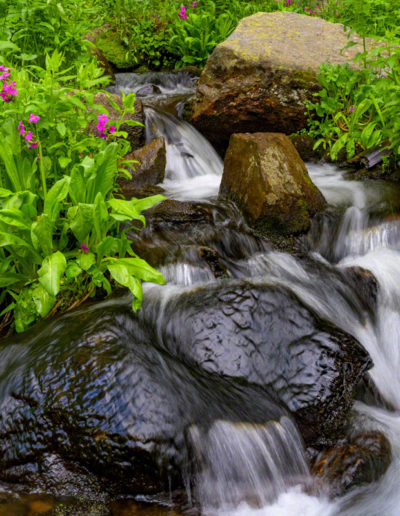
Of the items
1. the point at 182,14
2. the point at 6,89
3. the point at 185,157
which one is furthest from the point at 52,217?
the point at 182,14

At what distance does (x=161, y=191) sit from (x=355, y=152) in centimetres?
232

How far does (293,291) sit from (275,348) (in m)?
0.56

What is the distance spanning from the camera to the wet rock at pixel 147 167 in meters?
5.48

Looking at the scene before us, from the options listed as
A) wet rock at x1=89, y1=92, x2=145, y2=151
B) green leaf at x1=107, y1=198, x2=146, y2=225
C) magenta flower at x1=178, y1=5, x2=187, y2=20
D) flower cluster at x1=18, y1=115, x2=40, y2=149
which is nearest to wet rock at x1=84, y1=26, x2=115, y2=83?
magenta flower at x1=178, y1=5, x2=187, y2=20

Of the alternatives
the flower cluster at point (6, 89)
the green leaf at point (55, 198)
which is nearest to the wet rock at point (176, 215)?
the green leaf at point (55, 198)

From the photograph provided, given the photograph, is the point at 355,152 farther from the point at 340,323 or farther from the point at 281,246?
the point at 340,323

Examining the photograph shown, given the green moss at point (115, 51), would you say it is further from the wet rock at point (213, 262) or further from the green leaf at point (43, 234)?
the green leaf at point (43, 234)

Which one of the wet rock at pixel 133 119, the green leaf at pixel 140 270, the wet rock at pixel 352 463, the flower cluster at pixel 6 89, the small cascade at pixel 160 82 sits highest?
the small cascade at pixel 160 82

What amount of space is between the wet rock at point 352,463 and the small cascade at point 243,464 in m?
0.11

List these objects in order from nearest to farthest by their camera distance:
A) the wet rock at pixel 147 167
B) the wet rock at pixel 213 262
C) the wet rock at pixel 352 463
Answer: the wet rock at pixel 352 463, the wet rock at pixel 213 262, the wet rock at pixel 147 167

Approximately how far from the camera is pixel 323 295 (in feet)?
12.8

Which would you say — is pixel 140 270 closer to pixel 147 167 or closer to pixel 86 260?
pixel 86 260

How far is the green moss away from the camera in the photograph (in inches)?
385

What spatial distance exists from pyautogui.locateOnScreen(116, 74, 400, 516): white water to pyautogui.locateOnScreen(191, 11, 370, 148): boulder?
0.40 m
